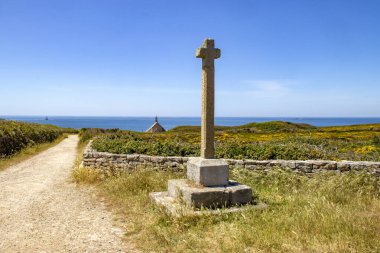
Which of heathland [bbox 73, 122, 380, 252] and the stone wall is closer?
heathland [bbox 73, 122, 380, 252]

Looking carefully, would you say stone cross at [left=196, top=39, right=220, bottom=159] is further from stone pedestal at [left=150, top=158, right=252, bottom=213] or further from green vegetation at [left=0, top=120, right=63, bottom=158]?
green vegetation at [left=0, top=120, right=63, bottom=158]

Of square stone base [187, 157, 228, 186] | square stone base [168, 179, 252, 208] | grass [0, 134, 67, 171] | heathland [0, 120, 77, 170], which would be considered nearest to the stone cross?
square stone base [187, 157, 228, 186]

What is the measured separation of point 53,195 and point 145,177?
256 centimetres

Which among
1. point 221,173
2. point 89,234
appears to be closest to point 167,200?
point 221,173

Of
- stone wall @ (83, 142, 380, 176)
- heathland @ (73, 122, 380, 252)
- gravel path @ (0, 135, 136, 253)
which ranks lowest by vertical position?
gravel path @ (0, 135, 136, 253)

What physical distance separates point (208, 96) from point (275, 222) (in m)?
2.89

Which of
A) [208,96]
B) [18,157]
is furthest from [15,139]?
[208,96]

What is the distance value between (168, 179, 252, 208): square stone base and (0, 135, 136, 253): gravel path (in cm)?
140

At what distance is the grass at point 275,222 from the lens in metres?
4.53

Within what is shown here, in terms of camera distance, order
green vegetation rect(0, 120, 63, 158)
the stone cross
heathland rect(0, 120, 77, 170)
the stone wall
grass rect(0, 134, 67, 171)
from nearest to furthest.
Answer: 1. the stone cross
2. the stone wall
3. grass rect(0, 134, 67, 171)
4. heathland rect(0, 120, 77, 170)
5. green vegetation rect(0, 120, 63, 158)

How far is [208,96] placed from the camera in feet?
22.5

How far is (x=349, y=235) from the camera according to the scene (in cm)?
455

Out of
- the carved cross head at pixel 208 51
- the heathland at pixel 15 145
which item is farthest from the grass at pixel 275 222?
the heathland at pixel 15 145

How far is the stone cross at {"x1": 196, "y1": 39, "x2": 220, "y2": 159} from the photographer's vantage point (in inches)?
270
